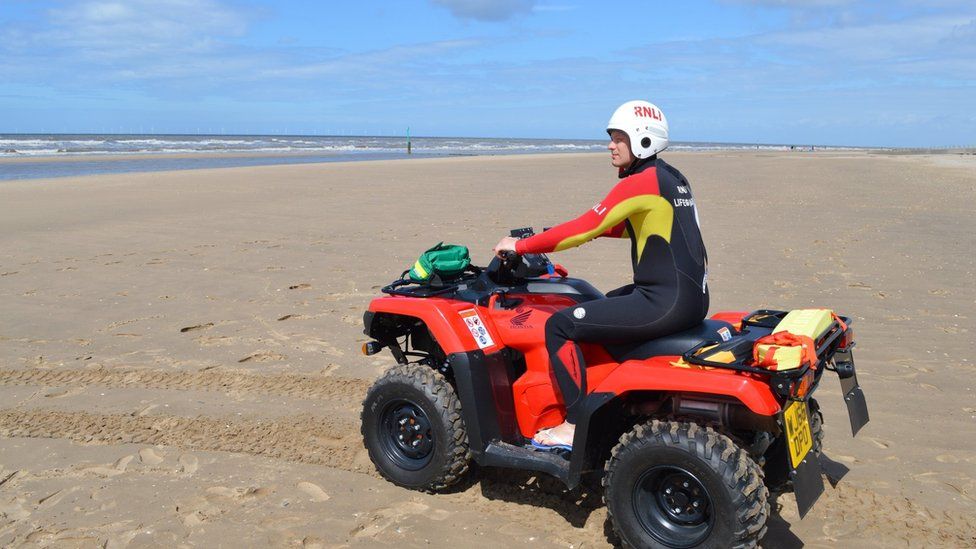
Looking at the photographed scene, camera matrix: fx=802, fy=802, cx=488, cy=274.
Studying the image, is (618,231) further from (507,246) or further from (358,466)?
(358,466)

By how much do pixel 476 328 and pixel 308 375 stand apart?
2389 mm

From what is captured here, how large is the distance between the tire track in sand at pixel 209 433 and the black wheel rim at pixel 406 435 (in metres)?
0.30

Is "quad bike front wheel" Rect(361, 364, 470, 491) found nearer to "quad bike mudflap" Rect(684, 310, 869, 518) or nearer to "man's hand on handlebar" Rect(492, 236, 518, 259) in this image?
"man's hand on handlebar" Rect(492, 236, 518, 259)

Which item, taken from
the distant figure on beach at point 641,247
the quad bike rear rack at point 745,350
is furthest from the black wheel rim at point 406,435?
the quad bike rear rack at point 745,350

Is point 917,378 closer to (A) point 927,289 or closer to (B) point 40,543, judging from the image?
(A) point 927,289

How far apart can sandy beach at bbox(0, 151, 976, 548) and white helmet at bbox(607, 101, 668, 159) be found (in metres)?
1.82

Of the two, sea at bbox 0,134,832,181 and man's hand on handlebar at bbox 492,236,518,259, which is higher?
man's hand on handlebar at bbox 492,236,518,259

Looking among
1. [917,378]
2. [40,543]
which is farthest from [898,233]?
[40,543]

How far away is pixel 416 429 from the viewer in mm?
4332

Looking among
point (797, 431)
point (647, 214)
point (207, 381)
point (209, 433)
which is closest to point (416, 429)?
point (209, 433)

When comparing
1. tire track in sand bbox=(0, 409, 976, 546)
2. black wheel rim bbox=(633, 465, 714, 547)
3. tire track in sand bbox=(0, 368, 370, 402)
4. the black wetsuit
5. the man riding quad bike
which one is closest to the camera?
the man riding quad bike

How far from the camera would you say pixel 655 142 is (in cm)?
369

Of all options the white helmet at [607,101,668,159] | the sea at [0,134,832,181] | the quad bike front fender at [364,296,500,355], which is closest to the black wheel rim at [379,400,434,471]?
the quad bike front fender at [364,296,500,355]

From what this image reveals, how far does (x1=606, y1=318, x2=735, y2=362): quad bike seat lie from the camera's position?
11.6ft
